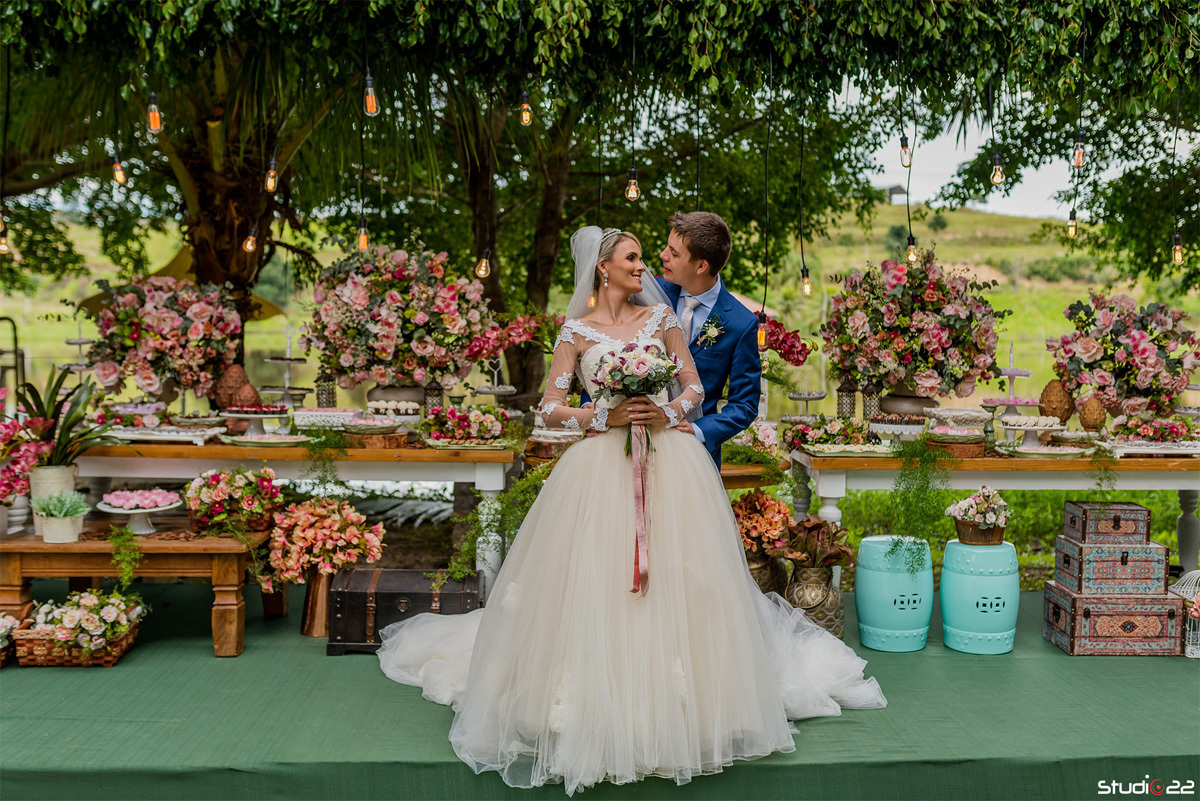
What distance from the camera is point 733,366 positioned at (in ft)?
12.4

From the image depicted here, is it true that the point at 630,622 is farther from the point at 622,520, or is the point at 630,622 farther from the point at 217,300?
the point at 217,300

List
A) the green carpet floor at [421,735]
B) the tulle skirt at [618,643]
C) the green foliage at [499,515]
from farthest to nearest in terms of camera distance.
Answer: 1. the green foliage at [499,515]
2. the green carpet floor at [421,735]
3. the tulle skirt at [618,643]

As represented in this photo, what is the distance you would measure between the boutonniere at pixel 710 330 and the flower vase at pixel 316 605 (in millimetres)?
2158

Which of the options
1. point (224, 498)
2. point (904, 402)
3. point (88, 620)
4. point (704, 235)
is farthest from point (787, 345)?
point (88, 620)

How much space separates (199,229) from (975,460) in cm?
466

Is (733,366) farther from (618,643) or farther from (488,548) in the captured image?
(488,548)

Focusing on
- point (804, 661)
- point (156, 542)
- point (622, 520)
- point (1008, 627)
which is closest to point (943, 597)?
point (1008, 627)

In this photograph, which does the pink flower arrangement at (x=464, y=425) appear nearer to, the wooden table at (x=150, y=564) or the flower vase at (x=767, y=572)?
the wooden table at (x=150, y=564)

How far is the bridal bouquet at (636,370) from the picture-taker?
Result: 122 inches

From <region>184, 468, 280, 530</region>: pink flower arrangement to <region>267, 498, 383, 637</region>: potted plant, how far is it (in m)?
0.15

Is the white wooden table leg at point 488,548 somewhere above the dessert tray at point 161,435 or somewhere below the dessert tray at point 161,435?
below

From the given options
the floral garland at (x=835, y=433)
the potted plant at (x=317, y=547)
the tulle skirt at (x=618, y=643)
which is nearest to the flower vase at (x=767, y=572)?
the floral garland at (x=835, y=433)

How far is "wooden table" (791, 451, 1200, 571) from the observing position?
15.7 feet

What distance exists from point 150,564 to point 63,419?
2.89 feet
